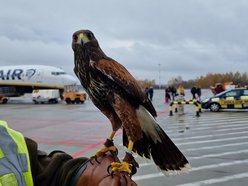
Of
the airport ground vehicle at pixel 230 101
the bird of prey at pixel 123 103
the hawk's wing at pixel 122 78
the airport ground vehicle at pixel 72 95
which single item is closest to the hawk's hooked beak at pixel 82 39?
the bird of prey at pixel 123 103

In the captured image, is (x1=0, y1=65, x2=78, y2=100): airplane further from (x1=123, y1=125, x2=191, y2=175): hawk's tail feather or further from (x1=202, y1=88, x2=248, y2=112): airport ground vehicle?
(x1=123, y1=125, x2=191, y2=175): hawk's tail feather

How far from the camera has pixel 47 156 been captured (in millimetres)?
1707

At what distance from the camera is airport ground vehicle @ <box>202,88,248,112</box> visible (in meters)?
17.3

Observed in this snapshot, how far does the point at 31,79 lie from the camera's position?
87.6 ft

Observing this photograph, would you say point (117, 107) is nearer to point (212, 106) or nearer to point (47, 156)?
point (47, 156)

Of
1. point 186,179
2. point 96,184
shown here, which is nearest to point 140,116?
point 96,184

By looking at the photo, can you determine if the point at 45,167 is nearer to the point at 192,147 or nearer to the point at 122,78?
the point at 122,78

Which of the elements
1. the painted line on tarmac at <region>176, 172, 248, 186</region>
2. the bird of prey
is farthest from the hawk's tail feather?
the painted line on tarmac at <region>176, 172, 248, 186</region>

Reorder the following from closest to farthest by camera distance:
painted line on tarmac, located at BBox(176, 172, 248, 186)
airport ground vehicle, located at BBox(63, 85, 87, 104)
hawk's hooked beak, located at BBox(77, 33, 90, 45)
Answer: hawk's hooked beak, located at BBox(77, 33, 90, 45)
painted line on tarmac, located at BBox(176, 172, 248, 186)
airport ground vehicle, located at BBox(63, 85, 87, 104)

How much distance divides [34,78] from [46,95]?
5.26 ft

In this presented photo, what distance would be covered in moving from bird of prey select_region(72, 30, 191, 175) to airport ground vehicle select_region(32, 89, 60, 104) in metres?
25.2

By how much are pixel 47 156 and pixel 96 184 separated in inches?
17.6

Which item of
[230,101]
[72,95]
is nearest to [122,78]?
[230,101]

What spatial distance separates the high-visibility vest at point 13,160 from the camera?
51.6 inches
